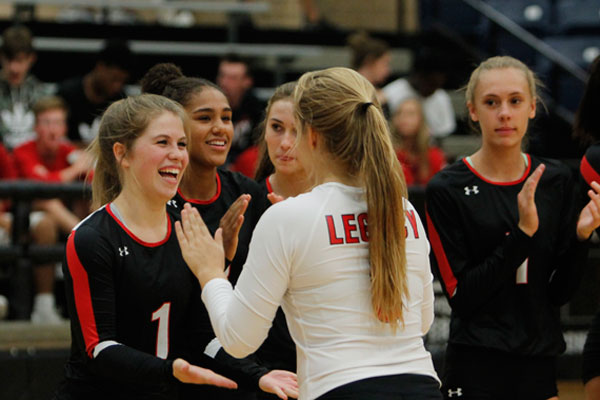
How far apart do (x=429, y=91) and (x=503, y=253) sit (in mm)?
4491

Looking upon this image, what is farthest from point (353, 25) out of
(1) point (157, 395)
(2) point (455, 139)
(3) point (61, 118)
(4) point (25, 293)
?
(1) point (157, 395)

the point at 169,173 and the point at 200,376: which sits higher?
the point at 169,173

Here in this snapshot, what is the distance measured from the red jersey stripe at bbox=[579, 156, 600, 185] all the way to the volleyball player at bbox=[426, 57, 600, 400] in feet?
0.28

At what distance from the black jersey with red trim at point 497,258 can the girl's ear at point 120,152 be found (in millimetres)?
1171

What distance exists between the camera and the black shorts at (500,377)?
3.29 m

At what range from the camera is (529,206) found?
313 cm

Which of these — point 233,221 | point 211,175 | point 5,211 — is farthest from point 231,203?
point 5,211

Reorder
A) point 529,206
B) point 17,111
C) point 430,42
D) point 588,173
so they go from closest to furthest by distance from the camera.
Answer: point 529,206, point 588,173, point 17,111, point 430,42

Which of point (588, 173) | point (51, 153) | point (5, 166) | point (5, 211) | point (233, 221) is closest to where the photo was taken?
point (233, 221)

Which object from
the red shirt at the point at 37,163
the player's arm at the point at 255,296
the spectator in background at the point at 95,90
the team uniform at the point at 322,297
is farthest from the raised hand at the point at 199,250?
the spectator in background at the point at 95,90

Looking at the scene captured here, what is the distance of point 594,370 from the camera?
346 cm

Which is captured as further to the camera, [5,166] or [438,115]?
[438,115]

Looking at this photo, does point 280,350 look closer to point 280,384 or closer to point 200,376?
point 280,384

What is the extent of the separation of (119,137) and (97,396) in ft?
2.79
